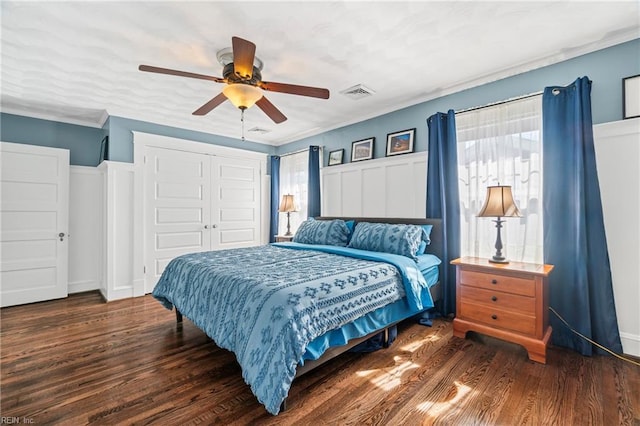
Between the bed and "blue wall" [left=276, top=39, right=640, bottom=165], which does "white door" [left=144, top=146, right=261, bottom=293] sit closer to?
the bed

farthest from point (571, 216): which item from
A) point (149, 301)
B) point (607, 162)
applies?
point (149, 301)

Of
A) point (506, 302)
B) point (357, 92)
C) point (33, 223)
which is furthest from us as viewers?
point (33, 223)

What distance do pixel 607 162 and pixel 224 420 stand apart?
3.38 m

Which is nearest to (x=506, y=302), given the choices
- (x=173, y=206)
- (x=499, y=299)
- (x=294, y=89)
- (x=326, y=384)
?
(x=499, y=299)

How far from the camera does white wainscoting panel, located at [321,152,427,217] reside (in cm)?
363

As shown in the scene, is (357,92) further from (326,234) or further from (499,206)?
(499,206)

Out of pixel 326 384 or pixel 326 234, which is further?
pixel 326 234

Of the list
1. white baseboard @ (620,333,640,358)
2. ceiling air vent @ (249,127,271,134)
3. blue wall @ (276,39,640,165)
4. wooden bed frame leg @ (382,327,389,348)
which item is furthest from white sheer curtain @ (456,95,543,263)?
ceiling air vent @ (249,127,271,134)

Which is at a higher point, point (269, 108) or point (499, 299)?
point (269, 108)

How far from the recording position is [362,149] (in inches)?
168

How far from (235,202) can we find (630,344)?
16.7 feet

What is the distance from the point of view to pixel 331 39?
235cm

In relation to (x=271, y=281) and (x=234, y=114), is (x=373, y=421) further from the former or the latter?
(x=234, y=114)

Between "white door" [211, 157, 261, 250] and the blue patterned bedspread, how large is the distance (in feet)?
7.11
